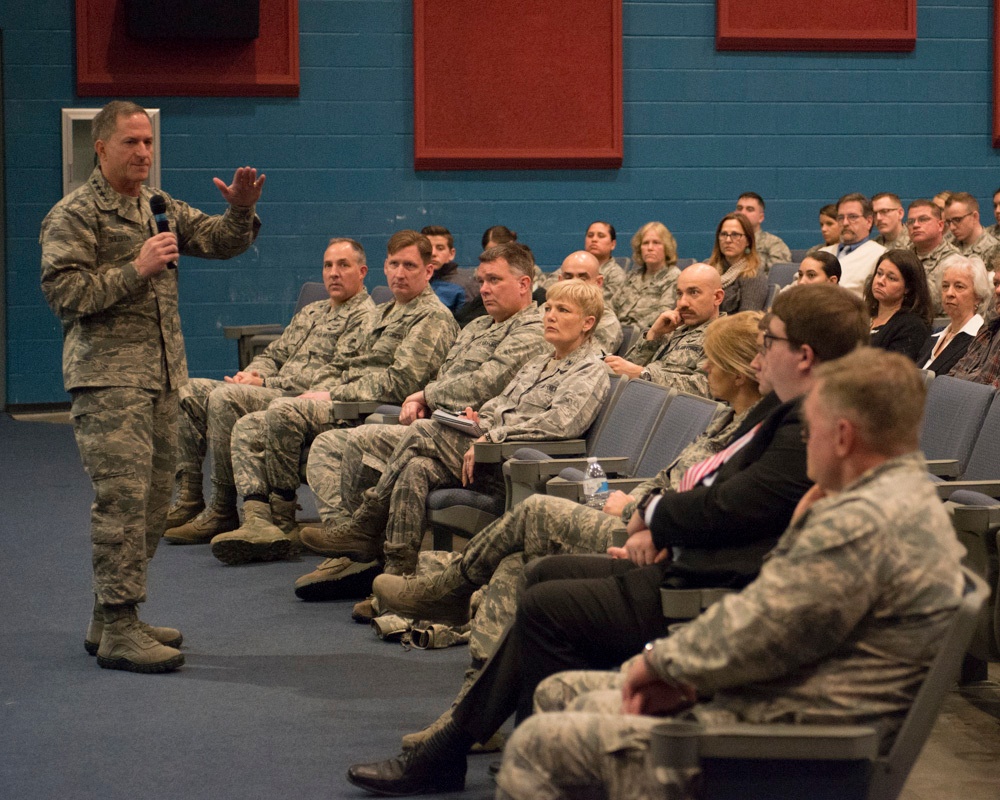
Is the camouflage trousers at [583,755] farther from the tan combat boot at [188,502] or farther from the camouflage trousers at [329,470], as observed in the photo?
the tan combat boot at [188,502]

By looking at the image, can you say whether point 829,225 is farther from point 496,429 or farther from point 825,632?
point 825,632

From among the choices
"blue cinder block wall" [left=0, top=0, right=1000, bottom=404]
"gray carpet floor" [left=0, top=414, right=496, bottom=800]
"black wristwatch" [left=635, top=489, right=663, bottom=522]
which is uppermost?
"blue cinder block wall" [left=0, top=0, right=1000, bottom=404]

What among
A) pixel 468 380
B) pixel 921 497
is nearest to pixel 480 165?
pixel 468 380

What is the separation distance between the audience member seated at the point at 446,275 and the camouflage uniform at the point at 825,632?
504 cm

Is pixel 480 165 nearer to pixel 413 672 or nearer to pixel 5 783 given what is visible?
pixel 413 672

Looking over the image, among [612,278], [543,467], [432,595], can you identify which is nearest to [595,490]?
[543,467]

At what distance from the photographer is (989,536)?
2.71 meters

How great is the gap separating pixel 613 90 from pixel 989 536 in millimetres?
6419

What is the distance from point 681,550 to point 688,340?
2.41m

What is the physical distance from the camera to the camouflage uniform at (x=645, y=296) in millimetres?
6996

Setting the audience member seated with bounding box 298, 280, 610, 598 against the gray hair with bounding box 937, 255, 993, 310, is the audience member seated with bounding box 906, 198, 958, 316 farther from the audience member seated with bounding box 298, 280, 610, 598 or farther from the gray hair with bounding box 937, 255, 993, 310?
the audience member seated with bounding box 298, 280, 610, 598

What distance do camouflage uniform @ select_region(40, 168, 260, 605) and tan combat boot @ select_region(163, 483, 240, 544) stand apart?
1585 mm

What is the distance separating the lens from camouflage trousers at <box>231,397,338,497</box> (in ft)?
15.9

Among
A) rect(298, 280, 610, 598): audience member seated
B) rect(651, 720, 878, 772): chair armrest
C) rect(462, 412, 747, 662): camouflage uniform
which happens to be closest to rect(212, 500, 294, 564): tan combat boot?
rect(298, 280, 610, 598): audience member seated
